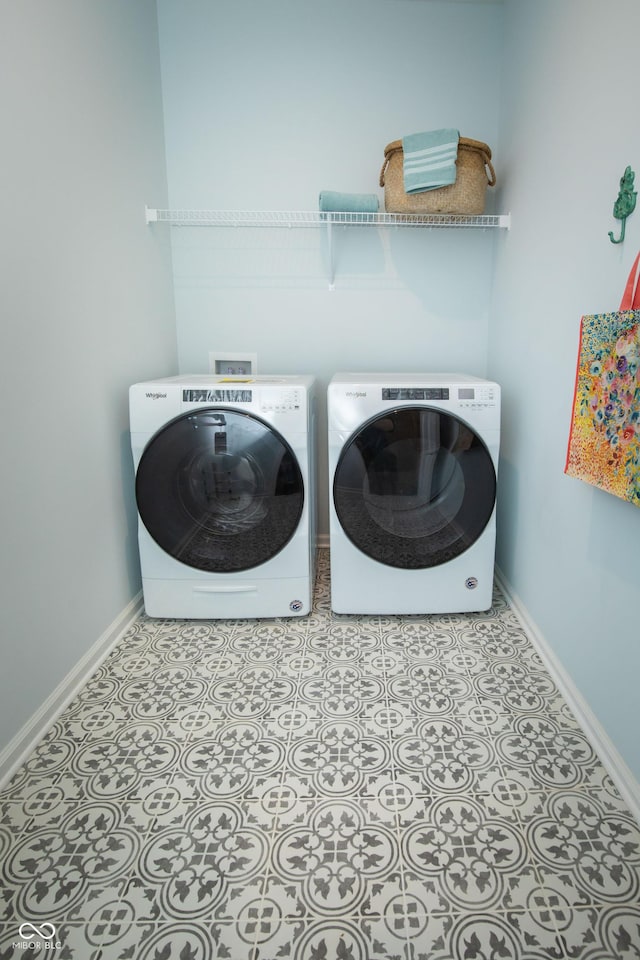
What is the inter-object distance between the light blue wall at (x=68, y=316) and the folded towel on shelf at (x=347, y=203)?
0.72 m

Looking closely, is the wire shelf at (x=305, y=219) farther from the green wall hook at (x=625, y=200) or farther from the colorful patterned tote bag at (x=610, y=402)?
the colorful patterned tote bag at (x=610, y=402)

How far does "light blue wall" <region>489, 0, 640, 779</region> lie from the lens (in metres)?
1.17

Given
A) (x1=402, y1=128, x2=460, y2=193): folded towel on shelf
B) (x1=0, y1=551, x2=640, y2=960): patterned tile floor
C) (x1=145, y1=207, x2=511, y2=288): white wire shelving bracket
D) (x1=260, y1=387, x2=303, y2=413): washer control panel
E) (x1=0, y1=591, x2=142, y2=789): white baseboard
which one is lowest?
(x1=0, y1=551, x2=640, y2=960): patterned tile floor

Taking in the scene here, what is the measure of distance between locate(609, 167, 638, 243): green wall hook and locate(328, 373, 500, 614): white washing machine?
0.60 meters

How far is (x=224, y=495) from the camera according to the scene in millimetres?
1708

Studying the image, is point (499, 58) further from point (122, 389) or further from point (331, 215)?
point (122, 389)

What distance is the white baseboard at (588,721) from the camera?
1.10 meters

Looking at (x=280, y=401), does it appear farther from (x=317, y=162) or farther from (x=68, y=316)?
(x=317, y=162)

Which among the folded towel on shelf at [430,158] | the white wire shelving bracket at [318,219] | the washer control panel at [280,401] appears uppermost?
the folded towel on shelf at [430,158]

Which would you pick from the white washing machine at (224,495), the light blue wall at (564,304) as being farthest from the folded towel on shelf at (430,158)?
the white washing machine at (224,495)

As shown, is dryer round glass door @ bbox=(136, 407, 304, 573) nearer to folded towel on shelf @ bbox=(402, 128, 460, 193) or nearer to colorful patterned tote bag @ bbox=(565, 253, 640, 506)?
colorful patterned tote bag @ bbox=(565, 253, 640, 506)

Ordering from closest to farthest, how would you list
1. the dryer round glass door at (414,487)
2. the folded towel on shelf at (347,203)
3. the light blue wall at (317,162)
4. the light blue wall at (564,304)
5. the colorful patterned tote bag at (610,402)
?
the colorful patterned tote bag at (610,402), the light blue wall at (564,304), the dryer round glass door at (414,487), the folded towel on shelf at (347,203), the light blue wall at (317,162)

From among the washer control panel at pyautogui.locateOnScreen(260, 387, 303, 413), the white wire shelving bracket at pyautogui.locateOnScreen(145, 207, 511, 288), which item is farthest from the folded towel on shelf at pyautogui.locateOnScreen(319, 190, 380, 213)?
the washer control panel at pyautogui.locateOnScreen(260, 387, 303, 413)

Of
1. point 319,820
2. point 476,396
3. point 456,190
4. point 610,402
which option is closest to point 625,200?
point 610,402
